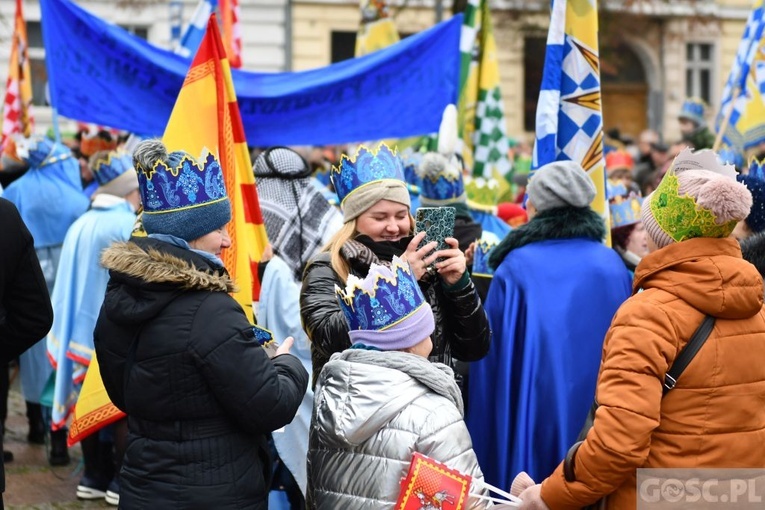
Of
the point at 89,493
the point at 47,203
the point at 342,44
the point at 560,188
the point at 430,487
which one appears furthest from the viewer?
the point at 342,44

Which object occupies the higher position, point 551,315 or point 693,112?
point 693,112

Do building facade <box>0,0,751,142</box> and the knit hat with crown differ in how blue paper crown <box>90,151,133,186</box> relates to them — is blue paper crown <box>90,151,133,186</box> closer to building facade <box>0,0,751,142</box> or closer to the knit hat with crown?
the knit hat with crown

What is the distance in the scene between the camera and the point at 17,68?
1154 cm

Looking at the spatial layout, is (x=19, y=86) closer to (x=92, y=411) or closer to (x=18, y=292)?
(x=92, y=411)

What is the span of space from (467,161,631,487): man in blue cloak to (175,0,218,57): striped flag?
470 centimetres

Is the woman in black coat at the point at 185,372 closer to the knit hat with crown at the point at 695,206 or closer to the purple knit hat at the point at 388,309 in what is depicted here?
the purple knit hat at the point at 388,309

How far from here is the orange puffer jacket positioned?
329cm

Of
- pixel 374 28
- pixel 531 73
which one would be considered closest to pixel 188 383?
pixel 374 28

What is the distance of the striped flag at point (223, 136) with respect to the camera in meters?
4.95

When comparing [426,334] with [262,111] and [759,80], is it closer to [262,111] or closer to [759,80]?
[262,111]

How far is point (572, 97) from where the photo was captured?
6.23 meters

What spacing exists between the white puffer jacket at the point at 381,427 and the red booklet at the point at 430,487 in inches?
1.5

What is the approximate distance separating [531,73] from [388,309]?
29.1m

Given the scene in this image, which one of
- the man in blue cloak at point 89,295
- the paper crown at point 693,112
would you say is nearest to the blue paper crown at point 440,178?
the man in blue cloak at point 89,295
